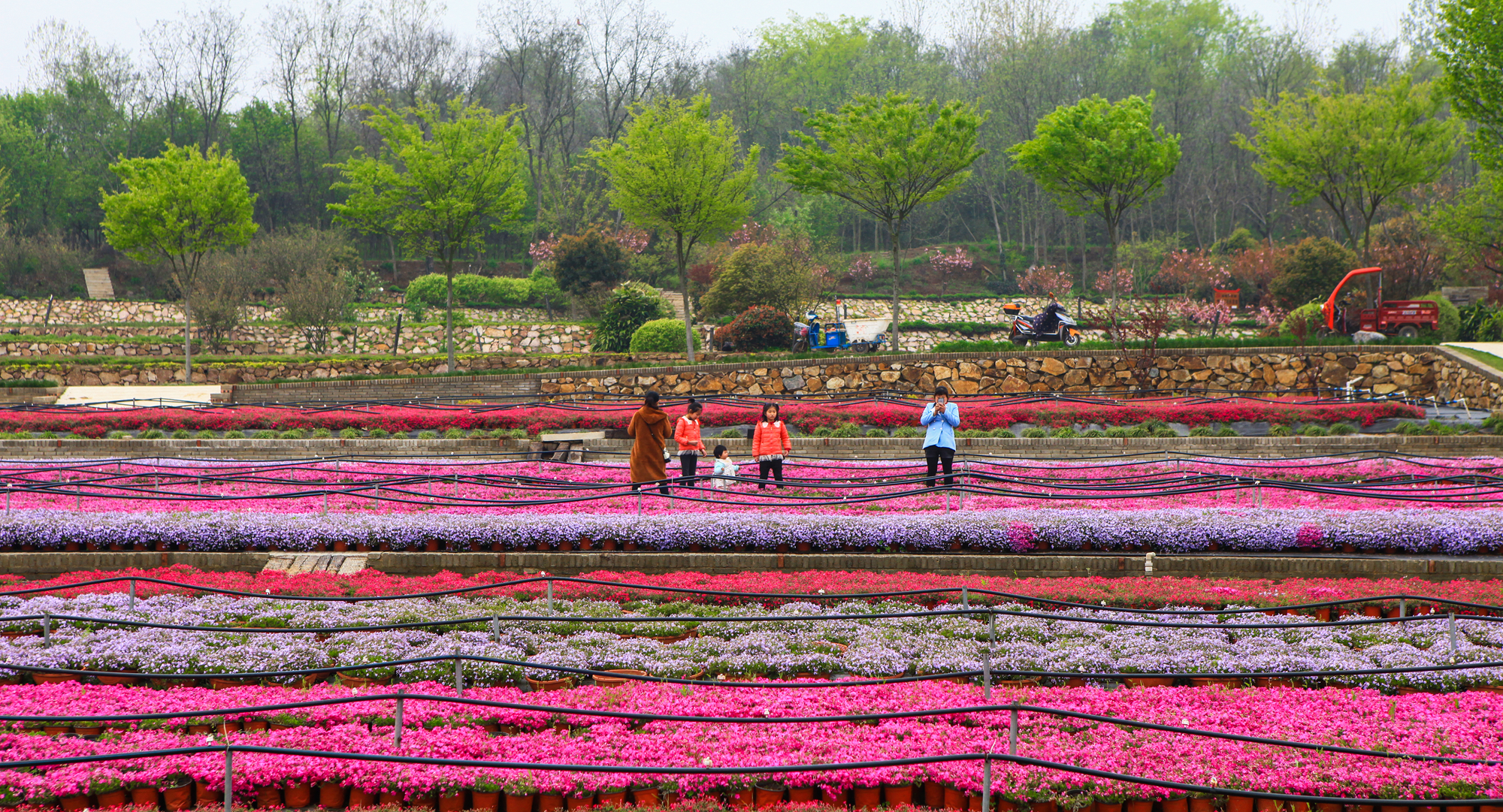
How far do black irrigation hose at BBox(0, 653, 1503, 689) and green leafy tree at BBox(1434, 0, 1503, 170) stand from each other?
20.1 metres

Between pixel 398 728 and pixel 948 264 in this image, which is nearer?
pixel 398 728

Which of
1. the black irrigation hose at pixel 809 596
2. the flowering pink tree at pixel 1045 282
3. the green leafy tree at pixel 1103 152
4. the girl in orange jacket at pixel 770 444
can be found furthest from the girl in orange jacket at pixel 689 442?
the flowering pink tree at pixel 1045 282

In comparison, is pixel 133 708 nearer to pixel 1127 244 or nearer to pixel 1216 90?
pixel 1127 244

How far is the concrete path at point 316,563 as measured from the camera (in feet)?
33.5

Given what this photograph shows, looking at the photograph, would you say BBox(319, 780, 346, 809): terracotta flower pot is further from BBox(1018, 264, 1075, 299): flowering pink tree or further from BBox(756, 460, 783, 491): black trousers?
BBox(1018, 264, 1075, 299): flowering pink tree

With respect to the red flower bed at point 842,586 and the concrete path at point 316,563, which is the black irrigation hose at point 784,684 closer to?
the red flower bed at point 842,586

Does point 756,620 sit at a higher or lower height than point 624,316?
→ lower

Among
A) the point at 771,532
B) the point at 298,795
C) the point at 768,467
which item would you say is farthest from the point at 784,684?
the point at 768,467

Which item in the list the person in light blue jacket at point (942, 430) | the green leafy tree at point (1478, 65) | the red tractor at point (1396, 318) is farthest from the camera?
the red tractor at point (1396, 318)

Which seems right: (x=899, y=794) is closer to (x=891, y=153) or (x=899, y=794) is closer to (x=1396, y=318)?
(x=891, y=153)

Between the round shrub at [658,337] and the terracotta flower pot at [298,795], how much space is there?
26941mm

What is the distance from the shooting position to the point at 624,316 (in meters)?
34.3

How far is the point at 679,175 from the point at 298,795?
88.6 ft

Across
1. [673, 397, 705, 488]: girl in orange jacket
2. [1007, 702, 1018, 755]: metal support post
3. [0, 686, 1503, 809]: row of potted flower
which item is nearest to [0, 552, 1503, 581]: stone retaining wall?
[673, 397, 705, 488]: girl in orange jacket
